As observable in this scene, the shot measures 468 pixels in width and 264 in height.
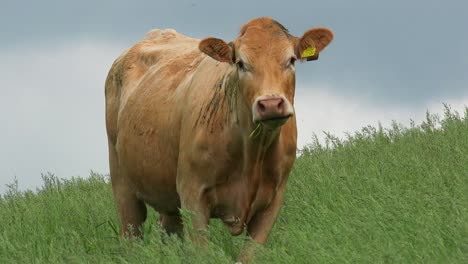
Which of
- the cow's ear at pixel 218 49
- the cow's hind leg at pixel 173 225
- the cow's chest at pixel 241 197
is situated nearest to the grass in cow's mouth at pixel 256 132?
the cow's chest at pixel 241 197

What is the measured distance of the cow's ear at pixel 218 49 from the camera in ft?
26.2

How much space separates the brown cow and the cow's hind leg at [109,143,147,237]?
1.93ft

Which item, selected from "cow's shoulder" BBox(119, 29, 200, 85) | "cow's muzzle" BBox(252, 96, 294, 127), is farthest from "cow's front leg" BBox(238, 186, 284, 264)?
"cow's shoulder" BBox(119, 29, 200, 85)

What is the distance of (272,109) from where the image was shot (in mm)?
7195

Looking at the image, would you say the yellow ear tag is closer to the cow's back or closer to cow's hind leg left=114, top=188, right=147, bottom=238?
the cow's back

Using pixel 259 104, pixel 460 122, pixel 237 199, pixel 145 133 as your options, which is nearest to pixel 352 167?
pixel 460 122

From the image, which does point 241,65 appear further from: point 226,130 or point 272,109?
point 272,109

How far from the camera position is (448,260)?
21.3ft

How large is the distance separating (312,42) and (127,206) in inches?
126

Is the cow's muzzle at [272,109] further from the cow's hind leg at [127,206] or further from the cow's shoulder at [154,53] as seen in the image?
the cow's hind leg at [127,206]

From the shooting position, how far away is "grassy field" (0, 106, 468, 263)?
7316 millimetres

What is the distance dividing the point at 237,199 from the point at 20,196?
8.59 m

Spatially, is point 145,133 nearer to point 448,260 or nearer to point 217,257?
point 217,257

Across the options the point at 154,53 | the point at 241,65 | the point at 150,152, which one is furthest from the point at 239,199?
the point at 154,53
